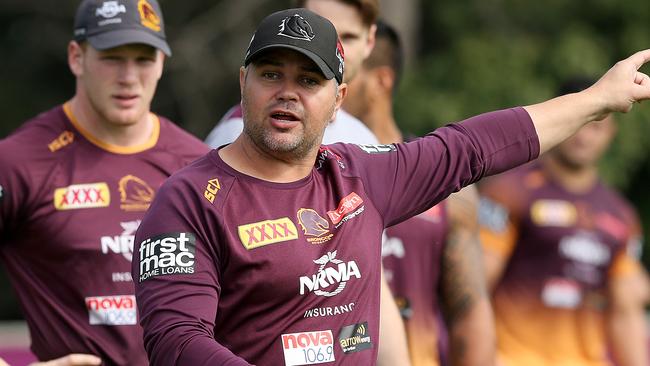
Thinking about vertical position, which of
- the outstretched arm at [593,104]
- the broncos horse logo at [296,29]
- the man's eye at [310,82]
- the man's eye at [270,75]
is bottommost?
the outstretched arm at [593,104]

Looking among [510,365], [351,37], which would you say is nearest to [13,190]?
[351,37]

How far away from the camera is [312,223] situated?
4695mm

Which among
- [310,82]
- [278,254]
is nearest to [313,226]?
[278,254]

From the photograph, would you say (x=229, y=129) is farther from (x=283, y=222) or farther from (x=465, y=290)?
(x=465, y=290)

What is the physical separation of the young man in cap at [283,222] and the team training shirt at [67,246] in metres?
1.41

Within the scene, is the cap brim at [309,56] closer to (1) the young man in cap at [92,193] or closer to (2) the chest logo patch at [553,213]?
(1) the young man in cap at [92,193]

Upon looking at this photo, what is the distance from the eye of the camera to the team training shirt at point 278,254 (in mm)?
4430

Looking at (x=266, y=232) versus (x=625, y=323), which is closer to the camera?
(x=266, y=232)

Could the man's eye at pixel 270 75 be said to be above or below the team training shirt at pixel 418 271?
above

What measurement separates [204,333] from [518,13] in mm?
14608

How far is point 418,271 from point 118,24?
2.02m

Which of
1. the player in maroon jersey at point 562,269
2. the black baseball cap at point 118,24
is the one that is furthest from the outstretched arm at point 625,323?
the black baseball cap at point 118,24

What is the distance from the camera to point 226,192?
15.1 feet

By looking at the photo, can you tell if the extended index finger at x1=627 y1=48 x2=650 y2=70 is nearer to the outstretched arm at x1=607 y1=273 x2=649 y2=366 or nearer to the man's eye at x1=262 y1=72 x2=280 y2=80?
the man's eye at x1=262 y1=72 x2=280 y2=80
